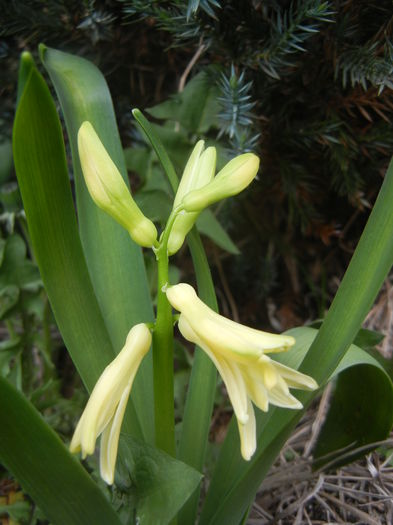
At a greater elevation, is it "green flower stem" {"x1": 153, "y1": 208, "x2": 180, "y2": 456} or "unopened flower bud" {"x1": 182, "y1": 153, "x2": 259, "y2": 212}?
"unopened flower bud" {"x1": 182, "y1": 153, "x2": 259, "y2": 212}

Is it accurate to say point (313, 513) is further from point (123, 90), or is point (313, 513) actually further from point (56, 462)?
point (123, 90)

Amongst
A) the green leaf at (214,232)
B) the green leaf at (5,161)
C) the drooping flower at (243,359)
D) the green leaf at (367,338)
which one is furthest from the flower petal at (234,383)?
the green leaf at (5,161)

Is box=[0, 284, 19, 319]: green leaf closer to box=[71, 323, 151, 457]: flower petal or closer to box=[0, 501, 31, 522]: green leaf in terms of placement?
box=[0, 501, 31, 522]: green leaf

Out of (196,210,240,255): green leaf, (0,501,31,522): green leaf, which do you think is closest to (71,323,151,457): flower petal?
(0,501,31,522): green leaf

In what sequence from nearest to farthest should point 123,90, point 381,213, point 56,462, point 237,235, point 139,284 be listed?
point 56,462 < point 381,213 < point 139,284 < point 123,90 < point 237,235

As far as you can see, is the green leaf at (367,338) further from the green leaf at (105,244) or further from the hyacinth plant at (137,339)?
the green leaf at (105,244)

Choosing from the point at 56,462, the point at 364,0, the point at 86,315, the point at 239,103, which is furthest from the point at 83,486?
the point at 364,0

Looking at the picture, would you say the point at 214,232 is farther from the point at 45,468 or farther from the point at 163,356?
the point at 45,468
